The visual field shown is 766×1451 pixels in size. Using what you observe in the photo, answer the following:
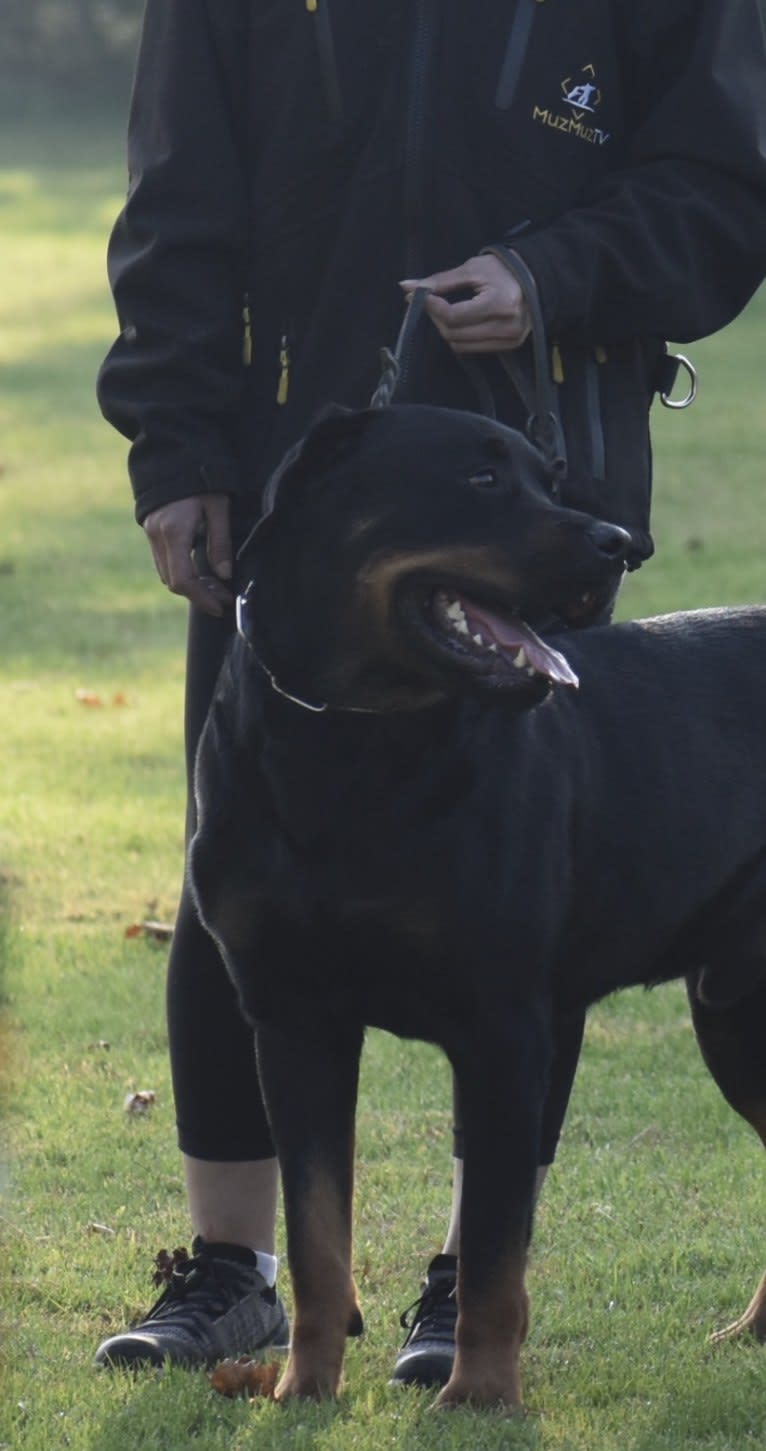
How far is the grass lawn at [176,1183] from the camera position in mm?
3250

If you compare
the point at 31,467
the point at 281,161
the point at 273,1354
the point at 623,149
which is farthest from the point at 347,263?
the point at 31,467

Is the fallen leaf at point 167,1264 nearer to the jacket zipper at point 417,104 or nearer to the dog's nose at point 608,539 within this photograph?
A: the dog's nose at point 608,539

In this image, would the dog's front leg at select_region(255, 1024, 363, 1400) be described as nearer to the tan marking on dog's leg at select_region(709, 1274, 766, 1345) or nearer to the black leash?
the tan marking on dog's leg at select_region(709, 1274, 766, 1345)

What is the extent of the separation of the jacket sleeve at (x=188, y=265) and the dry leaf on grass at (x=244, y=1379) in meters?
1.40

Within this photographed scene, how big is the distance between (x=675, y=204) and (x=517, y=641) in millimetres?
866

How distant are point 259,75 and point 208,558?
31.8 inches

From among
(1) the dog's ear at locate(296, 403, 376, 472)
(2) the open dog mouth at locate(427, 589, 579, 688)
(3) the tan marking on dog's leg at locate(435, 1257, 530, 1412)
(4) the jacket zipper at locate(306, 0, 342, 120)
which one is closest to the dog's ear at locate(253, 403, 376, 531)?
(1) the dog's ear at locate(296, 403, 376, 472)

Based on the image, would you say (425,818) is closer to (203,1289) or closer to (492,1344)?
(492,1344)

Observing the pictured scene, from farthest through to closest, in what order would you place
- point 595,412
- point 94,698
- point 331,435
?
point 94,698 < point 595,412 < point 331,435

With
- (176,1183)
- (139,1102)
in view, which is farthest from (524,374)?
(139,1102)

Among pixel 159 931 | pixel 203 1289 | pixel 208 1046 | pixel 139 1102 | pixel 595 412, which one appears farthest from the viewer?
pixel 159 931

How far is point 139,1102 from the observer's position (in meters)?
4.86

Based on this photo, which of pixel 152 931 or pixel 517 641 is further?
pixel 152 931

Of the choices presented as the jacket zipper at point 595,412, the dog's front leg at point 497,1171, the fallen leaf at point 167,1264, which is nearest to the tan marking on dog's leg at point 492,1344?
the dog's front leg at point 497,1171
